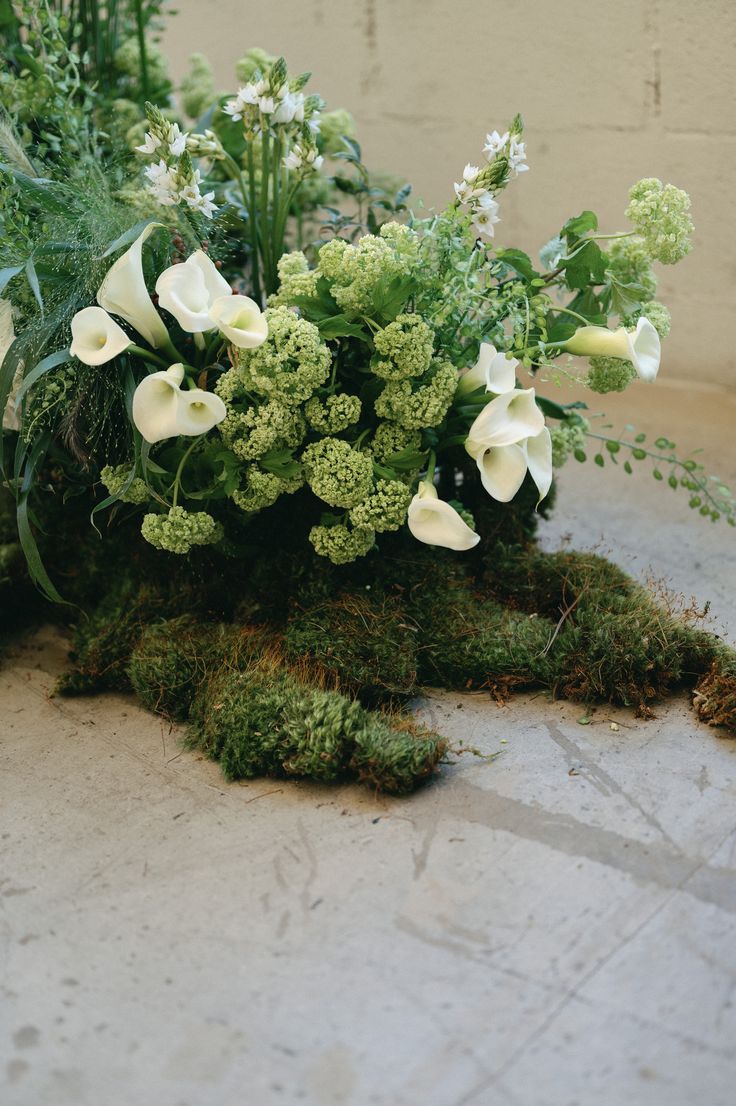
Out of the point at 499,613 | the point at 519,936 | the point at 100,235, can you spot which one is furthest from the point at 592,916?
the point at 100,235

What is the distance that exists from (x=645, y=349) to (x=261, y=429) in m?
0.58

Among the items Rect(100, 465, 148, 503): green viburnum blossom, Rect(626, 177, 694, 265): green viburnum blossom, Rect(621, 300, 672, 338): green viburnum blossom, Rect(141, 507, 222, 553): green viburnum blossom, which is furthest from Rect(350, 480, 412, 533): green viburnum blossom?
Rect(626, 177, 694, 265): green viburnum blossom

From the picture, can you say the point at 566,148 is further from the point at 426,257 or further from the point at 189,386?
the point at 189,386

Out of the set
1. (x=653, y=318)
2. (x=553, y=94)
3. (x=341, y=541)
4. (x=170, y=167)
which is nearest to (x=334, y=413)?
(x=341, y=541)

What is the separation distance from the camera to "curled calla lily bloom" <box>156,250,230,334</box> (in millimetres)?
1431

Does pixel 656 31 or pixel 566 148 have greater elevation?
pixel 656 31

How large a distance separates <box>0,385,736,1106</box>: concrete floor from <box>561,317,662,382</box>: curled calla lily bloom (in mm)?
494

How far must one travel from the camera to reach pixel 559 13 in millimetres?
2568

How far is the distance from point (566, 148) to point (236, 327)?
1591mm

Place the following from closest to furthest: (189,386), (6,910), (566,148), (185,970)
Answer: (185,970) < (6,910) < (189,386) < (566,148)

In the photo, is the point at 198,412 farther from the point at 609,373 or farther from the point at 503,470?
the point at 609,373

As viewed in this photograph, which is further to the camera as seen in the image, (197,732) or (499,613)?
(499,613)

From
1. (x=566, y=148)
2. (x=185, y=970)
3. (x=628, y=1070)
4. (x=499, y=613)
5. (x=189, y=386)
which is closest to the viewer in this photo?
(x=628, y=1070)

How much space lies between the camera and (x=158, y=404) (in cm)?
144
